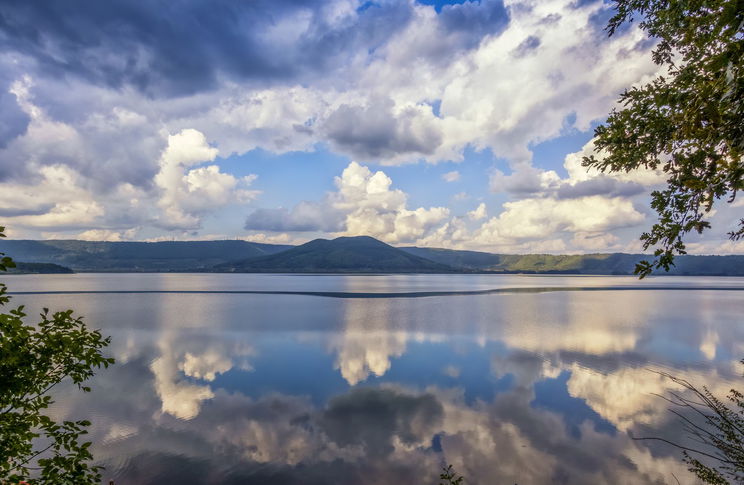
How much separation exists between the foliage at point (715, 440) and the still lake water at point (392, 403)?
3.96 ft

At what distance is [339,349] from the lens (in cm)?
4106

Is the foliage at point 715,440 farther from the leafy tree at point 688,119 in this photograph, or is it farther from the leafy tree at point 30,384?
the leafy tree at point 30,384

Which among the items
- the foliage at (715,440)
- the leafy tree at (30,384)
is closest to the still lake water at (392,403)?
the foliage at (715,440)

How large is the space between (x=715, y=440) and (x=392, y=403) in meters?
19.3

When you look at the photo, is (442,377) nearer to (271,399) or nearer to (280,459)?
(271,399)

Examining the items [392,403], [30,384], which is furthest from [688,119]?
[392,403]

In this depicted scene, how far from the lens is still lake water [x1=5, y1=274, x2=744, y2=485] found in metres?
17.3

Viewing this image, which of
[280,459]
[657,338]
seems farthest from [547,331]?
[280,459]

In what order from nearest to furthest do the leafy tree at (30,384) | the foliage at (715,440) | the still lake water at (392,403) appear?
the leafy tree at (30,384) < the foliage at (715,440) < the still lake water at (392,403)

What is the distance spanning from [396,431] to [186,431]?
36.8 feet

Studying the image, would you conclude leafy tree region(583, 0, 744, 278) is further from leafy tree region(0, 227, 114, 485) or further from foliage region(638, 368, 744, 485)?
leafy tree region(0, 227, 114, 485)

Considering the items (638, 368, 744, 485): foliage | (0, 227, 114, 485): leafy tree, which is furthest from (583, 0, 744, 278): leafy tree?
(0, 227, 114, 485): leafy tree

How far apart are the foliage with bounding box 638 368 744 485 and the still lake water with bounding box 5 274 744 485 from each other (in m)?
1.21

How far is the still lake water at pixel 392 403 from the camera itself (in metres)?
17.3
